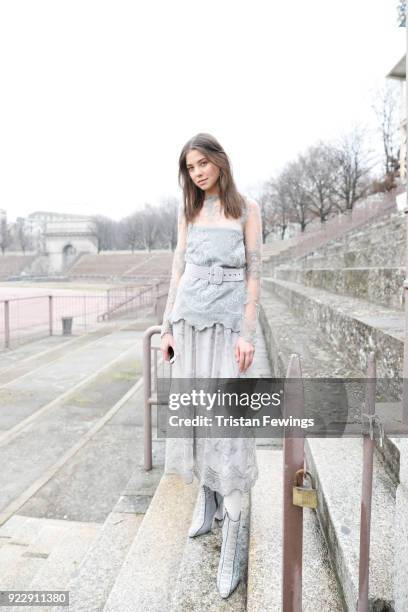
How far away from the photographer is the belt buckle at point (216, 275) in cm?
189

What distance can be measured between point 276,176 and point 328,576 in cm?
6126

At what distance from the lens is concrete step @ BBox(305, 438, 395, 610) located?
145cm

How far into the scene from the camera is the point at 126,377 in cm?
745

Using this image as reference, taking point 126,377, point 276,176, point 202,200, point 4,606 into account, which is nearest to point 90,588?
point 4,606

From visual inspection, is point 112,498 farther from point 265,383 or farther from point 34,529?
point 265,383

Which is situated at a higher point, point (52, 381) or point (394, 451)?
point (394, 451)

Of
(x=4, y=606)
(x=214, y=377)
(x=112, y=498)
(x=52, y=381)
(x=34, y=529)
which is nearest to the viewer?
(x=214, y=377)

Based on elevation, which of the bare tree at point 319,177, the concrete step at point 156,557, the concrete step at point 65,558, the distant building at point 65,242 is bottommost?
the concrete step at point 65,558

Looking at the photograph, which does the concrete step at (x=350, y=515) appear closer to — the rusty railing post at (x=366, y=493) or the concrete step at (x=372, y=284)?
the rusty railing post at (x=366, y=493)

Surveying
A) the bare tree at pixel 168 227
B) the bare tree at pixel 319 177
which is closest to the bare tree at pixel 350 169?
the bare tree at pixel 319 177

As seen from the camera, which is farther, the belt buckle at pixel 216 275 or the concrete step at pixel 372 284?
the concrete step at pixel 372 284

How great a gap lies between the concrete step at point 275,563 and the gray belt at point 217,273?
3.80 feet

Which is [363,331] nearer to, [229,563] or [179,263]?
[179,263]

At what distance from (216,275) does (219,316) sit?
176 mm
